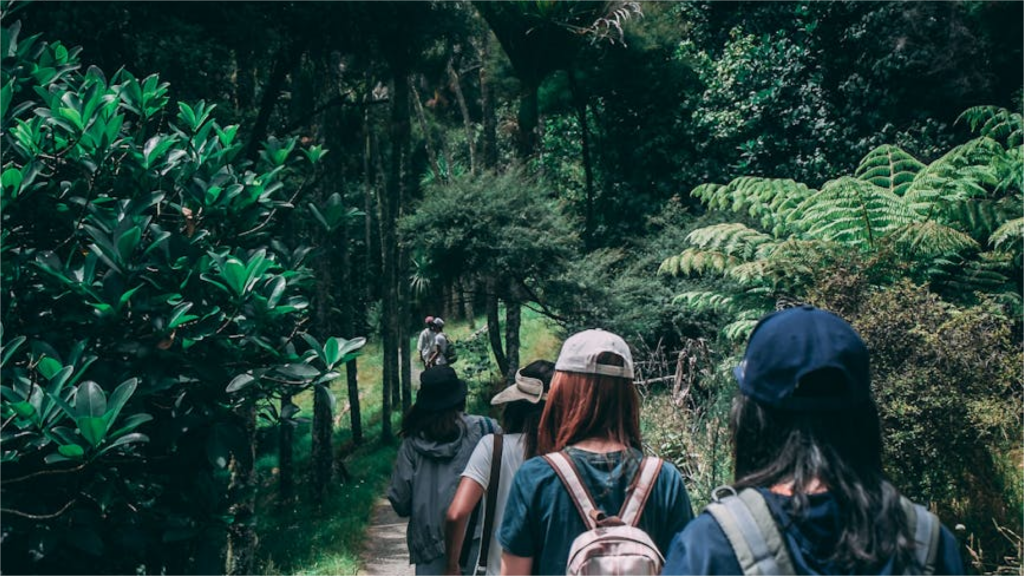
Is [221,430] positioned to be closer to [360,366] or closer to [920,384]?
[920,384]

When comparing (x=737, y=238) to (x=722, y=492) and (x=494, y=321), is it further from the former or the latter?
(x=722, y=492)

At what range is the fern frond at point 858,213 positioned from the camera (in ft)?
28.6

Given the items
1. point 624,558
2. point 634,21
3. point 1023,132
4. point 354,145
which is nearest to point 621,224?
point 634,21

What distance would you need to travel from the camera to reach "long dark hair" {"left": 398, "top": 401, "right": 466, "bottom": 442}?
473 centimetres

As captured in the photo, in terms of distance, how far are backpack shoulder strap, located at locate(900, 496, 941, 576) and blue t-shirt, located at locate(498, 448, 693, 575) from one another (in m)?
1.04

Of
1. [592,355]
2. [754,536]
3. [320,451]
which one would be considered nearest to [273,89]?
[320,451]

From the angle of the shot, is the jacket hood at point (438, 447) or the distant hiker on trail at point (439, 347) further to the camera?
the distant hiker on trail at point (439, 347)

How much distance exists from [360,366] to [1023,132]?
84.8ft

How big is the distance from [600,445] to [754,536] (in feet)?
3.83

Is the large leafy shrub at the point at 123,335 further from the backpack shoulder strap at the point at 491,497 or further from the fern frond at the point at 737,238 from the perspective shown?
the fern frond at the point at 737,238

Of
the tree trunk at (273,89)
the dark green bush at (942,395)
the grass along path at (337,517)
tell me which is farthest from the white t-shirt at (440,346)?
the dark green bush at (942,395)

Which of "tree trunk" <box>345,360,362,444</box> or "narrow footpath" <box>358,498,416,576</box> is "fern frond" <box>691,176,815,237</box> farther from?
"tree trunk" <box>345,360,362,444</box>

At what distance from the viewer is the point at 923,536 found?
5.71ft

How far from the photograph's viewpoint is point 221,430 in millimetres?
3793
